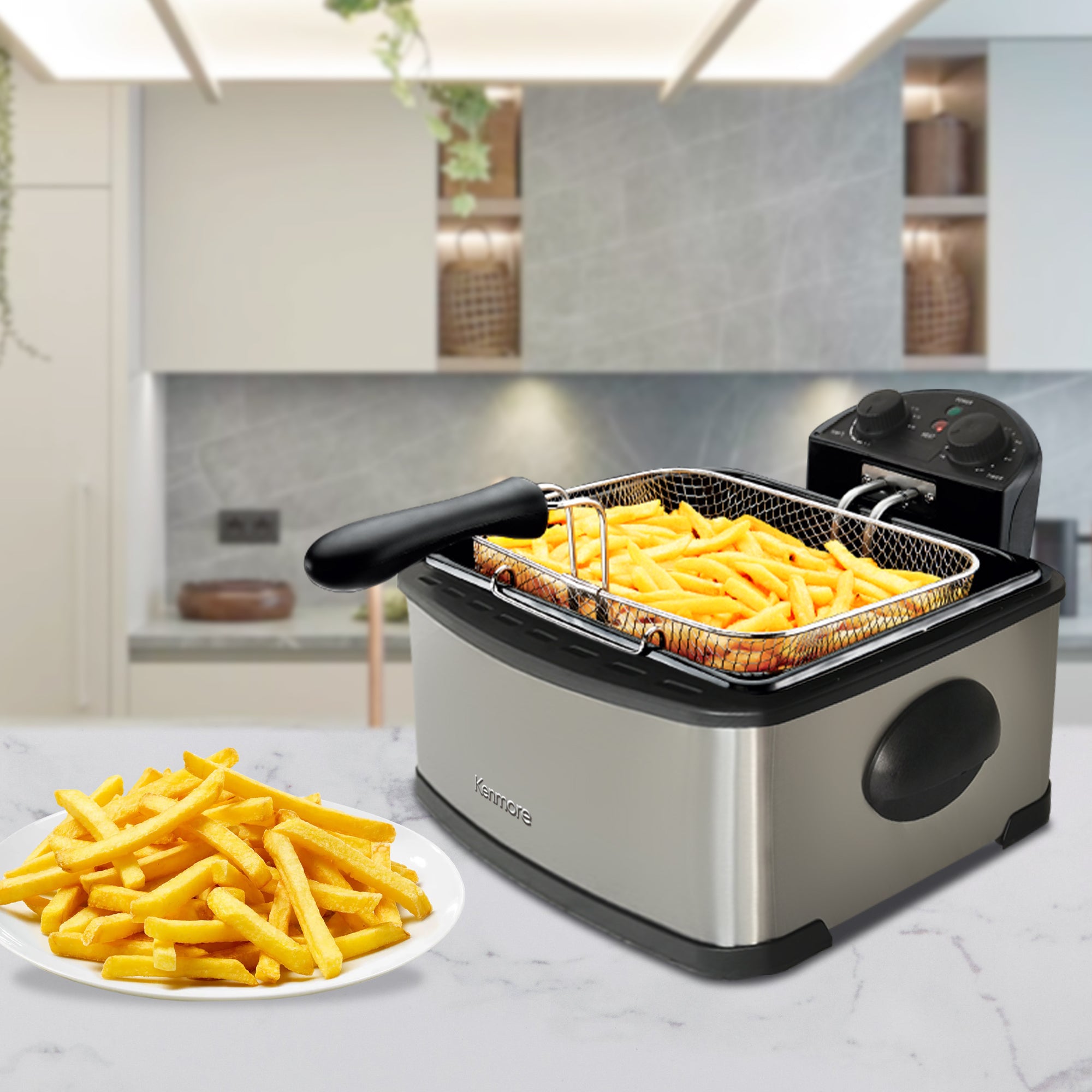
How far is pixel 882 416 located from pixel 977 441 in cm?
11

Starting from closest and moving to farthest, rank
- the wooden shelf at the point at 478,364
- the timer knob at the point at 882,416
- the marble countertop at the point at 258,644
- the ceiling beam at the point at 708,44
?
1. the timer knob at the point at 882,416
2. the ceiling beam at the point at 708,44
3. the marble countertop at the point at 258,644
4. the wooden shelf at the point at 478,364

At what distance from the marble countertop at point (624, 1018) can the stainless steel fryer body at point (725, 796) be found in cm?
4

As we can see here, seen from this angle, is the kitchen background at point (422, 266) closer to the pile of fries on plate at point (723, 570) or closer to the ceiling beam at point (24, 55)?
the ceiling beam at point (24, 55)

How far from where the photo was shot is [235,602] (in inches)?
118

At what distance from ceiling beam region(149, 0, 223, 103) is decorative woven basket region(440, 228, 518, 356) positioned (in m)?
1.54

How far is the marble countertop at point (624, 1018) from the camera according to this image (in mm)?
668

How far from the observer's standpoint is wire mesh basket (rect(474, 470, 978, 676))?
0.76m

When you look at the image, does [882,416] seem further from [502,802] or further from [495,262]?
[495,262]

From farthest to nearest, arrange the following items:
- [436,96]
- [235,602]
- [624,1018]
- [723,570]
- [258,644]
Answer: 1. [235,602]
2. [258,644]
3. [436,96]
4. [723,570]
5. [624,1018]

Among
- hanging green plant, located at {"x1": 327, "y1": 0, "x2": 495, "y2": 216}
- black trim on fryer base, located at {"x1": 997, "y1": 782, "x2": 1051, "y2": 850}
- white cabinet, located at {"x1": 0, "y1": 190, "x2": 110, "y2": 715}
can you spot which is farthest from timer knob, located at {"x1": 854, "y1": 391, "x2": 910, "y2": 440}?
white cabinet, located at {"x1": 0, "y1": 190, "x2": 110, "y2": 715}

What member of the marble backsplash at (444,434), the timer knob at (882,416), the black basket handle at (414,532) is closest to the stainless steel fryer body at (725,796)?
the black basket handle at (414,532)

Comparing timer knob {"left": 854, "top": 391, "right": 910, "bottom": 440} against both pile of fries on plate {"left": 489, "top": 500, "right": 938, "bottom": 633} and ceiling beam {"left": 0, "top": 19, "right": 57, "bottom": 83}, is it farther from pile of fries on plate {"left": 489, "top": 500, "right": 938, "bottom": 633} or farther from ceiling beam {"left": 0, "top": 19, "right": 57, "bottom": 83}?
ceiling beam {"left": 0, "top": 19, "right": 57, "bottom": 83}

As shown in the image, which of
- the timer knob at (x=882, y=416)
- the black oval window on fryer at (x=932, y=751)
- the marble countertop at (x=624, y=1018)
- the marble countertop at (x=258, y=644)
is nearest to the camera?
the marble countertop at (x=624, y=1018)

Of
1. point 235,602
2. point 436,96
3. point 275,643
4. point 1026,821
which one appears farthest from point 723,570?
point 235,602
